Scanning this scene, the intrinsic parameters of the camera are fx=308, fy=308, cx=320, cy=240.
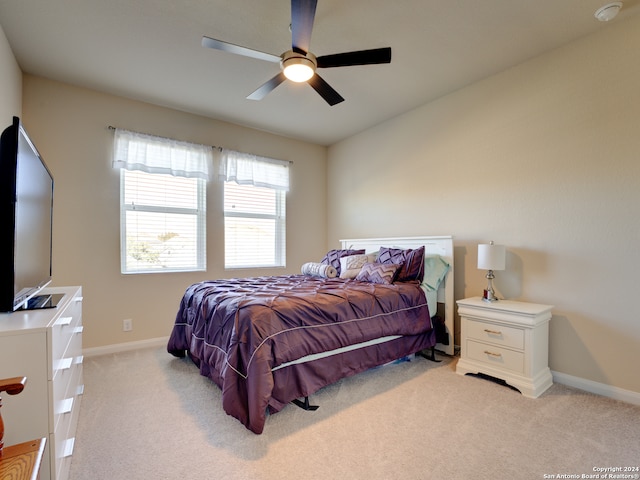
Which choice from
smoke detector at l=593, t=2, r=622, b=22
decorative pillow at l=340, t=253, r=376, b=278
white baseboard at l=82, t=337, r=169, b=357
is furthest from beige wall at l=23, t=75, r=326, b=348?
smoke detector at l=593, t=2, r=622, b=22

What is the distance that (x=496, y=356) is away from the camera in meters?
2.50

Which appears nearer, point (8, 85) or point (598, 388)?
point (598, 388)

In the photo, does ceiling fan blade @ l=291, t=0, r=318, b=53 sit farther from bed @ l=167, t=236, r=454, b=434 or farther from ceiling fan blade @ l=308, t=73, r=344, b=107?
bed @ l=167, t=236, r=454, b=434

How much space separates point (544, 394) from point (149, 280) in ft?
12.8

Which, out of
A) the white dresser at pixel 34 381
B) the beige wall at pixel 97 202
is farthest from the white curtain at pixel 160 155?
the white dresser at pixel 34 381

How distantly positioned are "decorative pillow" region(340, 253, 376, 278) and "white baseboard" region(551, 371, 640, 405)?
1906 millimetres

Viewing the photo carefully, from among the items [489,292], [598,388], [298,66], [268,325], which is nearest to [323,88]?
[298,66]

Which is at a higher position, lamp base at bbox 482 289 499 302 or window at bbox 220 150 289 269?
window at bbox 220 150 289 269

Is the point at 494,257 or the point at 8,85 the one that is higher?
the point at 8,85

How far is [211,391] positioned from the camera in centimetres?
239

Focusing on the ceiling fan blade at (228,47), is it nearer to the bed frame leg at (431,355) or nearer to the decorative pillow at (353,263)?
the decorative pillow at (353,263)

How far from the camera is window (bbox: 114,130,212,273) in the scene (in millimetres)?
3424

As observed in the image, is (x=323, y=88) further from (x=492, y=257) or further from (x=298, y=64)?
(x=492, y=257)

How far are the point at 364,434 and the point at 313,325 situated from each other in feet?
2.34
